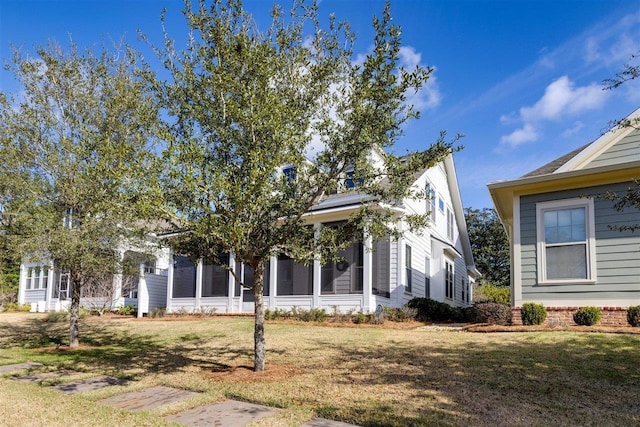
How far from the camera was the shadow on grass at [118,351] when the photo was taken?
369 inches

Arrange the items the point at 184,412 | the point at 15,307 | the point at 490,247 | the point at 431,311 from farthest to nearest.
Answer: the point at 490,247
the point at 15,307
the point at 431,311
the point at 184,412

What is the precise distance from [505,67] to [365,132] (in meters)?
9.89

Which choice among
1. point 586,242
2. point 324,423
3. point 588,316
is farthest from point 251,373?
point 586,242

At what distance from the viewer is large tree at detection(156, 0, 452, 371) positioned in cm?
718

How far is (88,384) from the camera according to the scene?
777 cm

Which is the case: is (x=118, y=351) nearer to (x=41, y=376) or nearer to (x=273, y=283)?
(x=41, y=376)

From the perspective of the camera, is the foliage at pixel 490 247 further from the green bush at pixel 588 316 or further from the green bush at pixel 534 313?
the green bush at pixel 588 316

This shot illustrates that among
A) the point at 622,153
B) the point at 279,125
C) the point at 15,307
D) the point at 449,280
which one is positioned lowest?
the point at 15,307

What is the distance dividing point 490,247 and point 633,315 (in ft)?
117

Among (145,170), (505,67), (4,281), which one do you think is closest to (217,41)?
(145,170)

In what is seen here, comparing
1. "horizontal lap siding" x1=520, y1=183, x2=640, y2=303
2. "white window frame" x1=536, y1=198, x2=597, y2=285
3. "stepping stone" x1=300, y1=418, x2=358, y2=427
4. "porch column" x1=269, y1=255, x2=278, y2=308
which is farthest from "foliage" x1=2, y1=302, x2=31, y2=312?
"stepping stone" x1=300, y1=418, x2=358, y2=427

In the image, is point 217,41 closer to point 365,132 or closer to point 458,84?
point 365,132

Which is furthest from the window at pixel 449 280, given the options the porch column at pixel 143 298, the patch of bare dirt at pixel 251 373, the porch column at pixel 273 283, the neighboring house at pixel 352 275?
the patch of bare dirt at pixel 251 373

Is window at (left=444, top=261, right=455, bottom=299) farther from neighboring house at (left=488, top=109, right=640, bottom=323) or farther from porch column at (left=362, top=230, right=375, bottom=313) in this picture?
neighboring house at (left=488, top=109, right=640, bottom=323)
